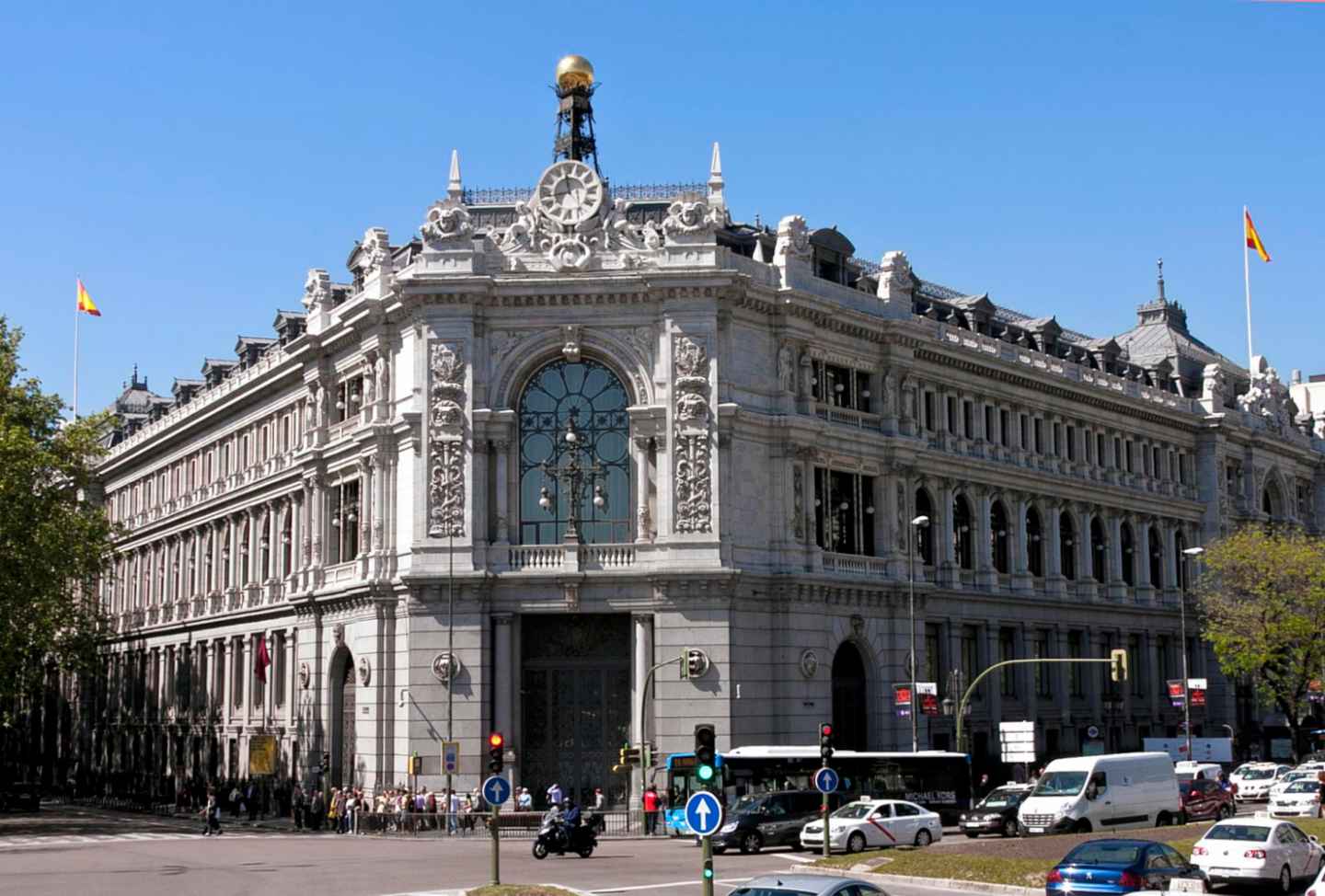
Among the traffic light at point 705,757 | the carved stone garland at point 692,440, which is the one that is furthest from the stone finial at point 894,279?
the traffic light at point 705,757

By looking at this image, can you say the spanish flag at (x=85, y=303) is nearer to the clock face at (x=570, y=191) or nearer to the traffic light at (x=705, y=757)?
the clock face at (x=570, y=191)

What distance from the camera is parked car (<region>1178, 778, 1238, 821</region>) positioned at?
59.9 m

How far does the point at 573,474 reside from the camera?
64625mm

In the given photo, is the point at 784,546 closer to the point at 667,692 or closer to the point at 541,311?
the point at 667,692

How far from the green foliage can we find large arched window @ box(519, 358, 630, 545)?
24446 millimetres

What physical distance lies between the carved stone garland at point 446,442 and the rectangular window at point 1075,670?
3658 cm

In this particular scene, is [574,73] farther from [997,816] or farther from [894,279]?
[997,816]

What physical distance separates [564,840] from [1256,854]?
2043 cm

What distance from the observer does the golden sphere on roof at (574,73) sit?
245ft

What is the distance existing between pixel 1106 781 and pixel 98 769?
75500mm

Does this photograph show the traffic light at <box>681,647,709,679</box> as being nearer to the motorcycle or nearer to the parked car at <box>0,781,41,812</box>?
the motorcycle

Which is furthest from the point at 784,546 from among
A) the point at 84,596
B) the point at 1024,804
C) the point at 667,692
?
the point at 84,596

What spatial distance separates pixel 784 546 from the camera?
219 feet

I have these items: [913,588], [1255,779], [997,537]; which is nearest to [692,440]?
[913,588]
